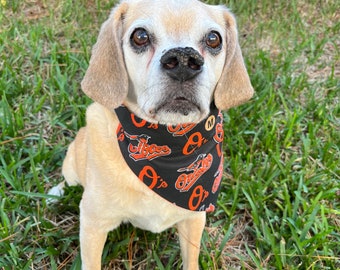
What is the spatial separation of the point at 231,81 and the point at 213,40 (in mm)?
270

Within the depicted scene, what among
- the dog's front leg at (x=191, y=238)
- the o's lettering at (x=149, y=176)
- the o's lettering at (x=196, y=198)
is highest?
the o's lettering at (x=149, y=176)

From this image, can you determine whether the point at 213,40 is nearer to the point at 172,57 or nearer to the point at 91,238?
the point at 172,57

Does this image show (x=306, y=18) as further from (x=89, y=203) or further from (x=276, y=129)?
(x=89, y=203)

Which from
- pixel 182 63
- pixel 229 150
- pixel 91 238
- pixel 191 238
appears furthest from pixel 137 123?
pixel 229 150

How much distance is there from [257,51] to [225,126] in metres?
1.45

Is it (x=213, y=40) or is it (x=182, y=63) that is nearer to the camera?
(x=182, y=63)

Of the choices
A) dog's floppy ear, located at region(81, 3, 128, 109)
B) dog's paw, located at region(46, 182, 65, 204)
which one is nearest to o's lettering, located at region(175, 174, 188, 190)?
dog's floppy ear, located at region(81, 3, 128, 109)

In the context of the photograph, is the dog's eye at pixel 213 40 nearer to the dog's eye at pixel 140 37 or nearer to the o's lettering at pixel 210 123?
the dog's eye at pixel 140 37

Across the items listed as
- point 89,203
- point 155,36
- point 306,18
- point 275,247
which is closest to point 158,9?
point 155,36

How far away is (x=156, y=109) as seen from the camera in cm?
191

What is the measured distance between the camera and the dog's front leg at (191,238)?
2.57 m

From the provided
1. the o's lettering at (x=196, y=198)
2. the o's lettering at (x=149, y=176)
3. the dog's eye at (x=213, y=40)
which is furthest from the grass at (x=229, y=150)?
the dog's eye at (x=213, y=40)

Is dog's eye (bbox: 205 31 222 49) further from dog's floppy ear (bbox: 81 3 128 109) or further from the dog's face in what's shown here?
dog's floppy ear (bbox: 81 3 128 109)

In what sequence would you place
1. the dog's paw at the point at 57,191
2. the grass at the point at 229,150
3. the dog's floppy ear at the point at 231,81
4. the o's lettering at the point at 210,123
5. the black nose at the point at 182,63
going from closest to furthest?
1. the black nose at the point at 182,63
2. the dog's floppy ear at the point at 231,81
3. the o's lettering at the point at 210,123
4. the grass at the point at 229,150
5. the dog's paw at the point at 57,191
